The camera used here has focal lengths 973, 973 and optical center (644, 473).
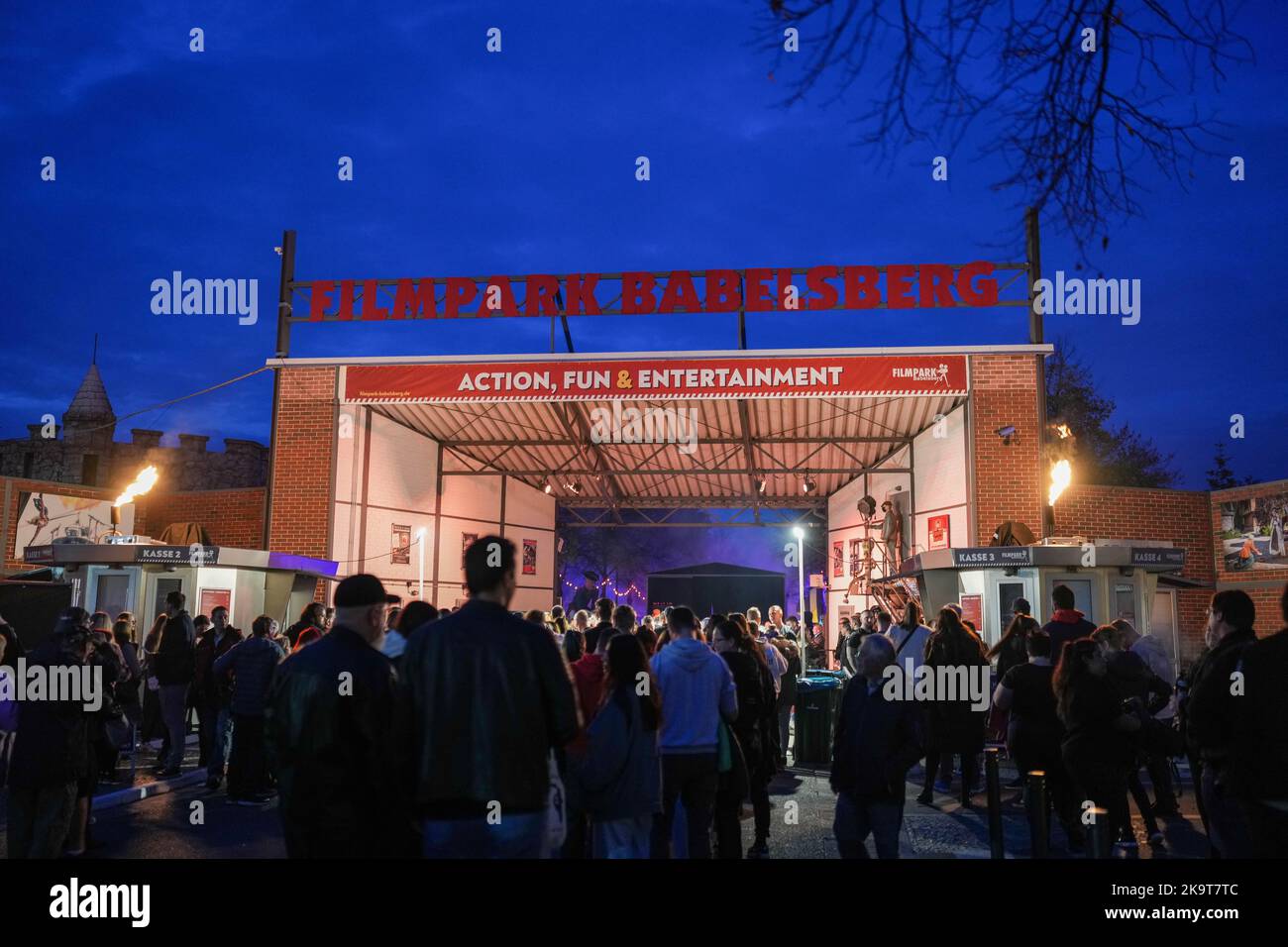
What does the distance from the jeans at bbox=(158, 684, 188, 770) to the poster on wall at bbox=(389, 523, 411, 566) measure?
41.4 ft

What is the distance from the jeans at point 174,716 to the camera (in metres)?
11.1

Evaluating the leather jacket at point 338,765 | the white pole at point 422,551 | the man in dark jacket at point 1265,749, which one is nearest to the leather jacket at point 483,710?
the leather jacket at point 338,765

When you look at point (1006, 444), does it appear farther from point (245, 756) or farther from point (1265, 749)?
point (1265, 749)

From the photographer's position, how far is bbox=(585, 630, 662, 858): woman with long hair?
5.09 metres

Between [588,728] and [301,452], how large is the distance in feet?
58.9

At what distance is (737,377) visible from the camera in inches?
806

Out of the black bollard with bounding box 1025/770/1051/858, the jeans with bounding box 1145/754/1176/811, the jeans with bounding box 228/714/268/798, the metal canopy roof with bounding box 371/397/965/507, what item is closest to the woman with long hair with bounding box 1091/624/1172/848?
the jeans with bounding box 1145/754/1176/811

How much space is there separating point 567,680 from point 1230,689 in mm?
3155

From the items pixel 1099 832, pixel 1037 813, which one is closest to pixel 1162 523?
pixel 1037 813

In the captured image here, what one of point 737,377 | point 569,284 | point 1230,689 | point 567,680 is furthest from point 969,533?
point 567,680

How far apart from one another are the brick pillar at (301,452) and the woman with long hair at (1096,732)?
17.5 meters

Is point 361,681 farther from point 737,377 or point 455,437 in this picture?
point 455,437

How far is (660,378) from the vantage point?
20781 millimetres

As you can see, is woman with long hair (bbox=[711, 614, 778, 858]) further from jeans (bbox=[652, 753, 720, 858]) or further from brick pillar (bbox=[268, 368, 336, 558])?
brick pillar (bbox=[268, 368, 336, 558])
